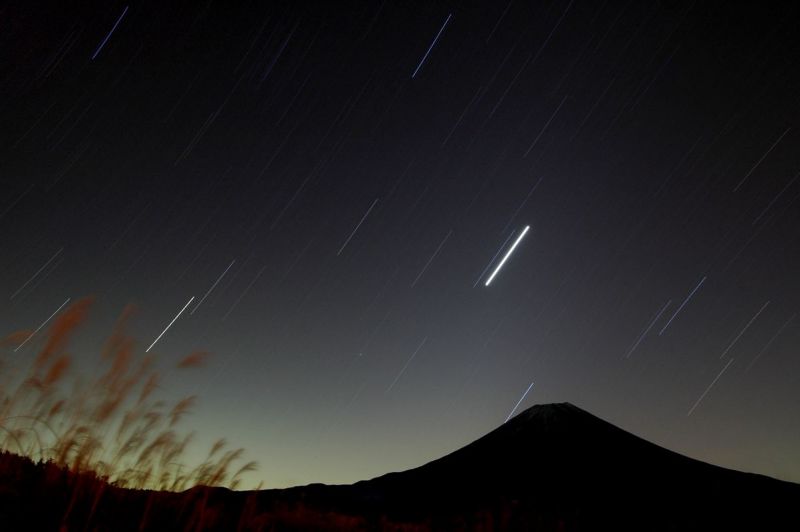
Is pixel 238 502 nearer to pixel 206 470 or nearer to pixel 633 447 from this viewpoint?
pixel 206 470

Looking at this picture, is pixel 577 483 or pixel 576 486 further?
pixel 577 483

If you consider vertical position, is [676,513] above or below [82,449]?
above

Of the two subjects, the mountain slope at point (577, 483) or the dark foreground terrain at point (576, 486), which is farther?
the mountain slope at point (577, 483)

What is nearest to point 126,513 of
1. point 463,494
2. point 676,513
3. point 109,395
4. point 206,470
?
point 206,470

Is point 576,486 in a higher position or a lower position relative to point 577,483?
lower

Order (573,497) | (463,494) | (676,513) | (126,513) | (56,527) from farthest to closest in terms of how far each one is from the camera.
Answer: (463,494), (573,497), (676,513), (126,513), (56,527)

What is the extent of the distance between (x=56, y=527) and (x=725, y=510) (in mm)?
46849

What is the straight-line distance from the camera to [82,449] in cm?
304

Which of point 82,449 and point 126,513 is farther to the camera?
point 126,513

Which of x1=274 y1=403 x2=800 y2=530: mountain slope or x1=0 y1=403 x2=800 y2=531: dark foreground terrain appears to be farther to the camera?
x1=274 y1=403 x2=800 y2=530: mountain slope

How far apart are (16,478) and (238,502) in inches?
116

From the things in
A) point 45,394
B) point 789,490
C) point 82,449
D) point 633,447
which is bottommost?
point 82,449

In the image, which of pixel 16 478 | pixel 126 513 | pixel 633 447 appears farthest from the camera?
pixel 633 447

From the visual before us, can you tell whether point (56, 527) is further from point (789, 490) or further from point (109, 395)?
point (789, 490)
